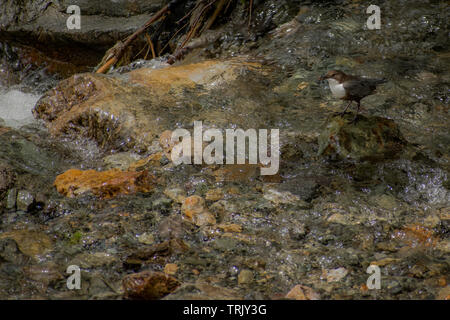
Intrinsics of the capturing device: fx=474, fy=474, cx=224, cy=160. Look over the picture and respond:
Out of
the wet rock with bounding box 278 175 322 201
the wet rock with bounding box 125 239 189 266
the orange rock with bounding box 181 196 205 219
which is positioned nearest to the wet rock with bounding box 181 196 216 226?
the orange rock with bounding box 181 196 205 219

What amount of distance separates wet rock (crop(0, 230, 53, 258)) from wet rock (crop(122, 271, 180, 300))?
0.72m

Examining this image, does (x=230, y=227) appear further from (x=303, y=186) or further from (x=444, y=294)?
(x=444, y=294)

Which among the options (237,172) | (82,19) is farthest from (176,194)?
(82,19)

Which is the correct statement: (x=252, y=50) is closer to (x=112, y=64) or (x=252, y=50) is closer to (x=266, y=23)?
(x=266, y=23)

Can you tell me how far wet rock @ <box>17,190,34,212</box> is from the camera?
3.43m

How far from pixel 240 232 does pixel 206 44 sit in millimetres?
3983

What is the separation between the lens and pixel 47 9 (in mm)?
7816

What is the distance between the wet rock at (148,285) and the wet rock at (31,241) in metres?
0.72

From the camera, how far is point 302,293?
258 centimetres

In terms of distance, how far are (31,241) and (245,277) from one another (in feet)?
4.53

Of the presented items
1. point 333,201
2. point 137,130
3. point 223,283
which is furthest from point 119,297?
point 137,130

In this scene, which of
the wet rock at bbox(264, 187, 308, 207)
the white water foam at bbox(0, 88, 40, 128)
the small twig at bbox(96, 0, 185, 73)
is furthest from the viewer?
the small twig at bbox(96, 0, 185, 73)

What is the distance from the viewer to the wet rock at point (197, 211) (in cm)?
336

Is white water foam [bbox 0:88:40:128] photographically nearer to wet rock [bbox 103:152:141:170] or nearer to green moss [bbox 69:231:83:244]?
wet rock [bbox 103:152:141:170]
